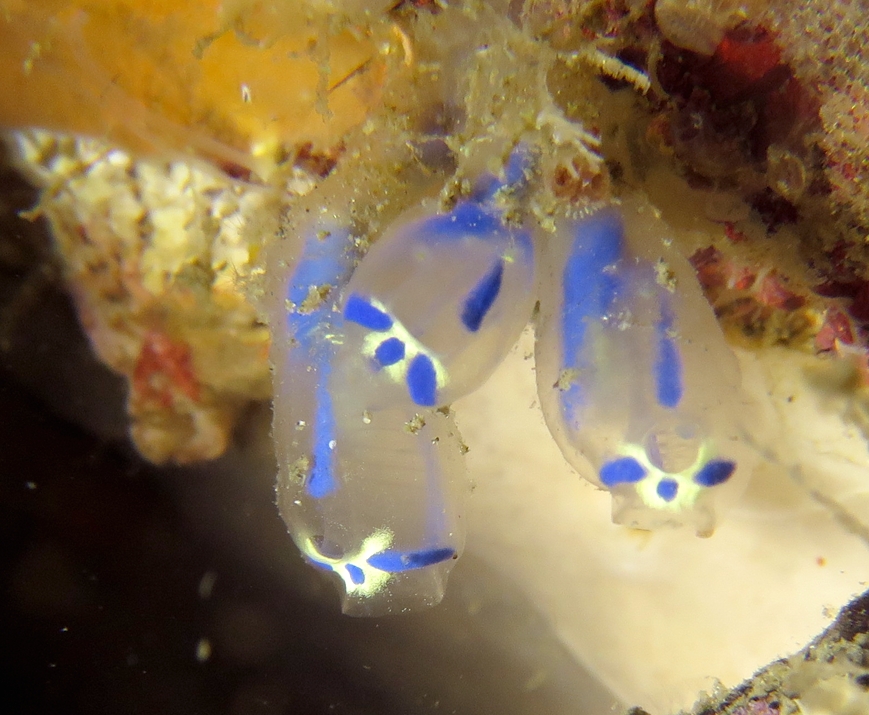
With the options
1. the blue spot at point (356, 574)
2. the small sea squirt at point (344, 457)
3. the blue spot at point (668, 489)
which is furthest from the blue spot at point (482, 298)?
the blue spot at point (356, 574)

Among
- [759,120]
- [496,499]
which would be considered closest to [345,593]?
[496,499]

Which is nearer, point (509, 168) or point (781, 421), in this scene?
point (509, 168)

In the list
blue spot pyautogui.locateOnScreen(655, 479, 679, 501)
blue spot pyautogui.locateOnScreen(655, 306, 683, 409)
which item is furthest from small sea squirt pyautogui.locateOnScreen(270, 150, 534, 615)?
blue spot pyautogui.locateOnScreen(655, 479, 679, 501)

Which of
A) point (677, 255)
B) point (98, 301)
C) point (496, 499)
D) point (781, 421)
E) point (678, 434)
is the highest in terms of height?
point (98, 301)

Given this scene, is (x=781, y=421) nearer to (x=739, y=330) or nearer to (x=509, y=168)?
(x=739, y=330)

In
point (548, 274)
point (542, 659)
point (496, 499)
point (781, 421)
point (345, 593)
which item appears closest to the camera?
point (548, 274)

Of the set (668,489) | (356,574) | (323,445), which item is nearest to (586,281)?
(668,489)
